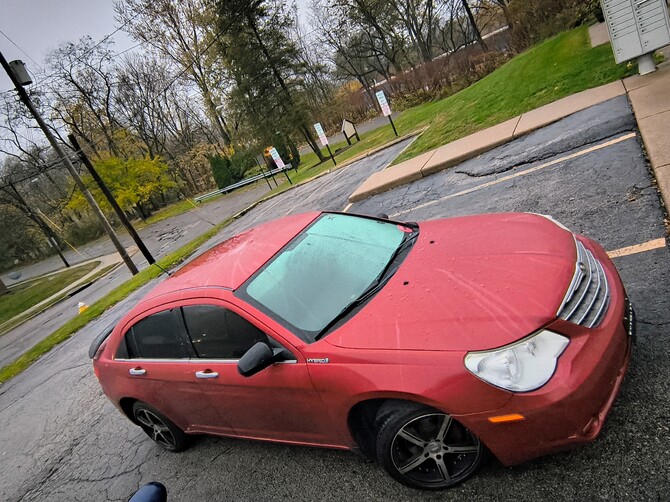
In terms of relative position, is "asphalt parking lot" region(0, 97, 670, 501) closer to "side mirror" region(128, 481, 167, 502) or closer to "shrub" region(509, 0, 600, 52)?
"side mirror" region(128, 481, 167, 502)

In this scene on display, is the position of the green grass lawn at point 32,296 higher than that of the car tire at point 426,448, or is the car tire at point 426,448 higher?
the green grass lawn at point 32,296

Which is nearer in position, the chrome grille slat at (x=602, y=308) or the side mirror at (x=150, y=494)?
the side mirror at (x=150, y=494)

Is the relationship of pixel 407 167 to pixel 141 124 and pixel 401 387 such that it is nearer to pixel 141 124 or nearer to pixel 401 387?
pixel 401 387

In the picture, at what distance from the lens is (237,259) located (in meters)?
3.32

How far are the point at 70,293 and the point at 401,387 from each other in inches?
926

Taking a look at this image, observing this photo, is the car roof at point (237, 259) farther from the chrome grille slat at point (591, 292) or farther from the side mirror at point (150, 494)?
the chrome grille slat at point (591, 292)

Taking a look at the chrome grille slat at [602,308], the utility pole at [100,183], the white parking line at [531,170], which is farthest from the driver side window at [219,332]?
the utility pole at [100,183]

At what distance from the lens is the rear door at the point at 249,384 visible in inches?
103

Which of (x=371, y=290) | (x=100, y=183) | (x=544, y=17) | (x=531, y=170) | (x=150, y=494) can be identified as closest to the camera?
(x=150, y=494)

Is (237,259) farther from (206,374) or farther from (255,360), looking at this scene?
(255,360)

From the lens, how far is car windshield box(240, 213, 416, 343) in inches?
107

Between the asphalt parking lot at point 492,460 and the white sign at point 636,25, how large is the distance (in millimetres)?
1269

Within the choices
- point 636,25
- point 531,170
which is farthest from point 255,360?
point 636,25

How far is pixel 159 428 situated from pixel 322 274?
2428mm
